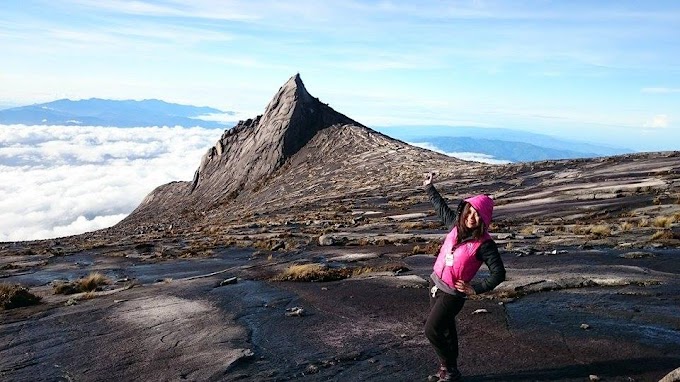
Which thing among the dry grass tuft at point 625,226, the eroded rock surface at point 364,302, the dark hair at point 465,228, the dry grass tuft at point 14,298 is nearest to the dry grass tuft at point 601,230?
the eroded rock surface at point 364,302

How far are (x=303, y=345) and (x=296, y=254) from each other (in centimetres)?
1247

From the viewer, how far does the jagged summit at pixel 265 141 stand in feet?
264

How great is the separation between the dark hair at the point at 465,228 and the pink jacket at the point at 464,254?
6 cm

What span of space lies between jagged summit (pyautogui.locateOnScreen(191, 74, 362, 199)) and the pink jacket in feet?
229

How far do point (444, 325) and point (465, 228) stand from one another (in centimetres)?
163

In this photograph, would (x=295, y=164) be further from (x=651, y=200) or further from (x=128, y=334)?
(x=128, y=334)

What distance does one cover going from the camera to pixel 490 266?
7.39 meters

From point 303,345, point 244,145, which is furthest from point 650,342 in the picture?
point 244,145

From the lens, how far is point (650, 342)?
31.2 ft

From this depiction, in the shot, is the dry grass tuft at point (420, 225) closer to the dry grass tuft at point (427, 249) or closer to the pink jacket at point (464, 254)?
the dry grass tuft at point (427, 249)

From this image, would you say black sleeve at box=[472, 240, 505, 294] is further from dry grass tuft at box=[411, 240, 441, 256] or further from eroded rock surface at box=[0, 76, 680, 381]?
dry grass tuft at box=[411, 240, 441, 256]

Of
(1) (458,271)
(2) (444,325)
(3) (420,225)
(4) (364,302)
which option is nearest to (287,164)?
(3) (420,225)

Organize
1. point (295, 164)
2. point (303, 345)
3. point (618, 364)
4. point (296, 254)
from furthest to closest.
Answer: point (295, 164) < point (296, 254) < point (303, 345) < point (618, 364)

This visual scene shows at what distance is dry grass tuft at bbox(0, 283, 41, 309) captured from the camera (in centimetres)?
1481
